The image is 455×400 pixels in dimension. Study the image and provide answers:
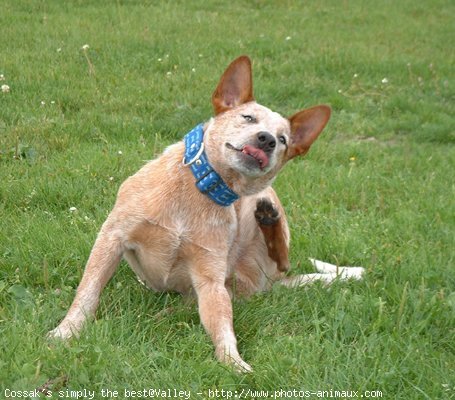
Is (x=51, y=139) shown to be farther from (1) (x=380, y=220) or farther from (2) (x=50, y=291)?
(1) (x=380, y=220)

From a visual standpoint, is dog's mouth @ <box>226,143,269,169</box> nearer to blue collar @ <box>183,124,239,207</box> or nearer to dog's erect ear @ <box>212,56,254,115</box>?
blue collar @ <box>183,124,239,207</box>

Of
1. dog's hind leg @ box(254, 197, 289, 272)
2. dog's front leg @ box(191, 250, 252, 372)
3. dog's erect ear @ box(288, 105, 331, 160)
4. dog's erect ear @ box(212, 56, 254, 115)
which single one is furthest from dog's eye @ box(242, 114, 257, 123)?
dog's front leg @ box(191, 250, 252, 372)

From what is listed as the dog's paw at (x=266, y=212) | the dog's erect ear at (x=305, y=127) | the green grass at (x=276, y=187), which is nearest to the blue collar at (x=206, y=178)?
the dog's paw at (x=266, y=212)

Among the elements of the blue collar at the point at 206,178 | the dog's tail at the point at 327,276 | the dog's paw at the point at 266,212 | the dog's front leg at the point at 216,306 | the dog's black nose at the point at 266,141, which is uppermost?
the dog's black nose at the point at 266,141

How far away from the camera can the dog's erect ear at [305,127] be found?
362 cm

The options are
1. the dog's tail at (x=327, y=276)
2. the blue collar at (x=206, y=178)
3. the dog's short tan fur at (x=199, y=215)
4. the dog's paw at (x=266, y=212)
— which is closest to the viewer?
the dog's short tan fur at (x=199, y=215)

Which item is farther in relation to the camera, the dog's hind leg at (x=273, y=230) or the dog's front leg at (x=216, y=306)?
the dog's hind leg at (x=273, y=230)

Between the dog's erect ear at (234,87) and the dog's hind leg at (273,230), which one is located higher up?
the dog's erect ear at (234,87)

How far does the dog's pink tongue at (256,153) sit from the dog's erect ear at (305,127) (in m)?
0.32

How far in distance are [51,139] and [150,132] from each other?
96 cm

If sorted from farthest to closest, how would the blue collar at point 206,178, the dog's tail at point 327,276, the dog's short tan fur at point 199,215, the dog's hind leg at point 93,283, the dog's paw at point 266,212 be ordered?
the dog's tail at point 327,276 < the dog's paw at point 266,212 < the blue collar at point 206,178 < the dog's short tan fur at point 199,215 < the dog's hind leg at point 93,283

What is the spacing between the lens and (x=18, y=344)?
2.85m

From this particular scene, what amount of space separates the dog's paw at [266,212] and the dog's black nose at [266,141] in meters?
0.42

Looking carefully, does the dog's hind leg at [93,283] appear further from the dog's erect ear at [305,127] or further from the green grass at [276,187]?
the dog's erect ear at [305,127]
